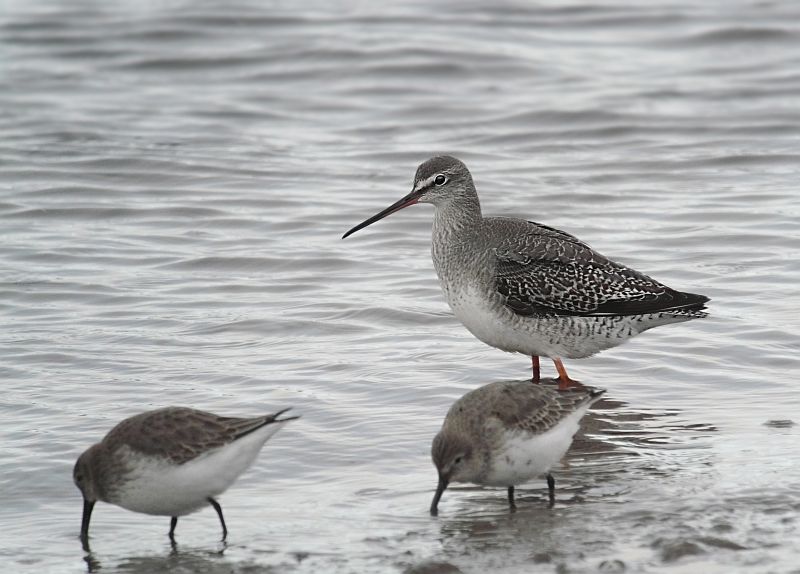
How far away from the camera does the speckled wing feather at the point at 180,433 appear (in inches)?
272

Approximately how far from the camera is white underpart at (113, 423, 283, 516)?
22.5ft

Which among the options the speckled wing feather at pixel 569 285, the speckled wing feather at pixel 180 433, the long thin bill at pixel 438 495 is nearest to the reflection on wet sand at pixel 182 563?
the speckled wing feather at pixel 180 433

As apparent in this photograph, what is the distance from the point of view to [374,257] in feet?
46.6

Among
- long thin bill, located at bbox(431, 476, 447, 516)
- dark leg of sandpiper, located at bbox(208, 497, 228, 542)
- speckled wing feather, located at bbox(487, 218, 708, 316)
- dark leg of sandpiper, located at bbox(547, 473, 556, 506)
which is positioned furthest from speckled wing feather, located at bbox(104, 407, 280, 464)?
speckled wing feather, located at bbox(487, 218, 708, 316)

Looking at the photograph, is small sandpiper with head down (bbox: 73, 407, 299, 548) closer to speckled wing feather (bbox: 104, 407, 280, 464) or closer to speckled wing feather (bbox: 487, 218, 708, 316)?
speckled wing feather (bbox: 104, 407, 280, 464)

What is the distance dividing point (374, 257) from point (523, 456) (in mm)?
7082

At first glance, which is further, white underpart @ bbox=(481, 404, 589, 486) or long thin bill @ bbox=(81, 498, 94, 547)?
white underpart @ bbox=(481, 404, 589, 486)

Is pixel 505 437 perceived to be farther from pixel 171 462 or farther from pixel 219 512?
pixel 171 462

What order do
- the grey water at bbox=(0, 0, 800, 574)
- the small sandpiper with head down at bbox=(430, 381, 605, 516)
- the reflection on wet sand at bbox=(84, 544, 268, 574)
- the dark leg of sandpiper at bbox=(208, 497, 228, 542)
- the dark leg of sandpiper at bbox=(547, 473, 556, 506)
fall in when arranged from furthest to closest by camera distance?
1. the dark leg of sandpiper at bbox=(547, 473, 556, 506)
2. the grey water at bbox=(0, 0, 800, 574)
3. the small sandpiper with head down at bbox=(430, 381, 605, 516)
4. the dark leg of sandpiper at bbox=(208, 497, 228, 542)
5. the reflection on wet sand at bbox=(84, 544, 268, 574)

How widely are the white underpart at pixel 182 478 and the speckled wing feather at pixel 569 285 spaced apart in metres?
3.46

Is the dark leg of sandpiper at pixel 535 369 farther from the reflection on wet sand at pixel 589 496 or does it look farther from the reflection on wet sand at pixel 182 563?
the reflection on wet sand at pixel 182 563

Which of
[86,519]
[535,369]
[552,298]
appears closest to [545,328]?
[552,298]

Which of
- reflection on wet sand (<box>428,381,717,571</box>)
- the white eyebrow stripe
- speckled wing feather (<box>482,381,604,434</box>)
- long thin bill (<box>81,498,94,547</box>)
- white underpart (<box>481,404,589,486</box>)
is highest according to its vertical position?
the white eyebrow stripe

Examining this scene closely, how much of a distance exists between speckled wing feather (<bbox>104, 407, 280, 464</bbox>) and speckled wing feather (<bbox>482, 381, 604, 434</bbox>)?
1.33 metres
